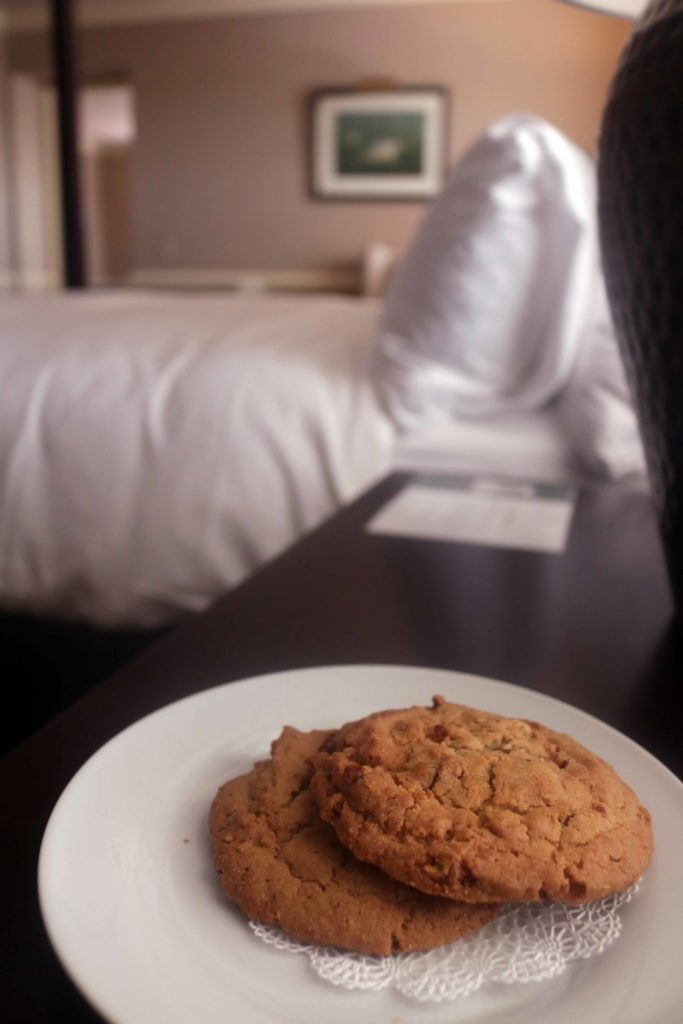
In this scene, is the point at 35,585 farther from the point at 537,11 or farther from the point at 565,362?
the point at 537,11

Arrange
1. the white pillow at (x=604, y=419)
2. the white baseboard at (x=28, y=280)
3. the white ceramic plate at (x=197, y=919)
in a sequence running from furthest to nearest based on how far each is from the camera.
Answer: the white baseboard at (x=28, y=280) < the white pillow at (x=604, y=419) < the white ceramic plate at (x=197, y=919)

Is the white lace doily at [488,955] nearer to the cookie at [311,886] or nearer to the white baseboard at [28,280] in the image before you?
the cookie at [311,886]

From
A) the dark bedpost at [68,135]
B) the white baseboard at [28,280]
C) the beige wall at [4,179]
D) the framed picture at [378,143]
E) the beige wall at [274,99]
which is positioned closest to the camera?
the dark bedpost at [68,135]

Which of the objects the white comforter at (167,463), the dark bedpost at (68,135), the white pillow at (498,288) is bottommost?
the white comforter at (167,463)

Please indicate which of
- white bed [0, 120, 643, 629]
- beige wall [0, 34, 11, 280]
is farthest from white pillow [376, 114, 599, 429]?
beige wall [0, 34, 11, 280]

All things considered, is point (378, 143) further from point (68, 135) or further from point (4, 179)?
point (4, 179)

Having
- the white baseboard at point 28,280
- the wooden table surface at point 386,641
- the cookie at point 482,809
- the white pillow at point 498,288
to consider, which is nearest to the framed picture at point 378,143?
the white baseboard at point 28,280

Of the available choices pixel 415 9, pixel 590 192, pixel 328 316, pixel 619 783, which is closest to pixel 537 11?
pixel 415 9

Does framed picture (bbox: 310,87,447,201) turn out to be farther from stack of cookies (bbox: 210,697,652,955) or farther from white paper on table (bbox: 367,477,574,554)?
stack of cookies (bbox: 210,697,652,955)
